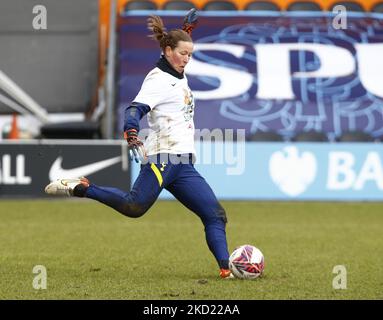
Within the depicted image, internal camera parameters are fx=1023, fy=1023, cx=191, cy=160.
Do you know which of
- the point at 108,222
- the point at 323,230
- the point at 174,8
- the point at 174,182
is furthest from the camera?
the point at 174,8

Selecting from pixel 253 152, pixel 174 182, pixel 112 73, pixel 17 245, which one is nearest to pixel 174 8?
pixel 112 73

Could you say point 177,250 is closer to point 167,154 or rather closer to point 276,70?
point 167,154

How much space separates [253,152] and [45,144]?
151 inches

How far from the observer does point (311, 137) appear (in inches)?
809

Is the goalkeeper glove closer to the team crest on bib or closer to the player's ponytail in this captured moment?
the team crest on bib

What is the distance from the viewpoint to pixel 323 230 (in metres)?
14.4

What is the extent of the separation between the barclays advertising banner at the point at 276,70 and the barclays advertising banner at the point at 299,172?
6.25 ft

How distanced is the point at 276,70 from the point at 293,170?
3.51 m

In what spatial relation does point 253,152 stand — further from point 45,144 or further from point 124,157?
point 45,144

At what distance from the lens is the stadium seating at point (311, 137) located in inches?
805

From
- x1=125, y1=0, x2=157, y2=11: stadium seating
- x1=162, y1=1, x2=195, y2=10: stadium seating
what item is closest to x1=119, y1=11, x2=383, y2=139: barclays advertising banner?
x1=125, y1=0, x2=157, y2=11: stadium seating

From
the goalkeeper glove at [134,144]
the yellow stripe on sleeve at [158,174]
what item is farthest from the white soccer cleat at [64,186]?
the goalkeeper glove at [134,144]

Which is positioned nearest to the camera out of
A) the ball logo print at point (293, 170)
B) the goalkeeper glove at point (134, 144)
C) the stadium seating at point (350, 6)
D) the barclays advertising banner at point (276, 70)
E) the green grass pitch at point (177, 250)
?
the green grass pitch at point (177, 250)

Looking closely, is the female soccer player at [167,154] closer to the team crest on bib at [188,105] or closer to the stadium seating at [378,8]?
the team crest on bib at [188,105]
